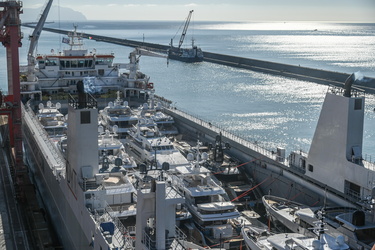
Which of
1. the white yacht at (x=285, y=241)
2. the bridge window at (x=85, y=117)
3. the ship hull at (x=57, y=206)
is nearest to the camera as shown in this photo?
the white yacht at (x=285, y=241)

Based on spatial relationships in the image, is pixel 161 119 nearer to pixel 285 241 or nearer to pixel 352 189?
pixel 352 189

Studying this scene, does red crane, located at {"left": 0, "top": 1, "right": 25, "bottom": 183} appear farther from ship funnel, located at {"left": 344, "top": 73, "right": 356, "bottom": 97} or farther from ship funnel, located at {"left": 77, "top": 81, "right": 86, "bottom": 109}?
ship funnel, located at {"left": 344, "top": 73, "right": 356, "bottom": 97}

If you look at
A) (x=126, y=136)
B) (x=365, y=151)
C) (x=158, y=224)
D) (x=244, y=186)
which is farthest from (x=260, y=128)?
(x=158, y=224)

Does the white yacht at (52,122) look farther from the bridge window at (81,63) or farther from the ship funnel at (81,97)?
the ship funnel at (81,97)

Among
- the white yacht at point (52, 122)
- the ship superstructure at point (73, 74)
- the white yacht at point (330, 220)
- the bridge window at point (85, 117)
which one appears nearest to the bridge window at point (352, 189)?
the white yacht at point (330, 220)

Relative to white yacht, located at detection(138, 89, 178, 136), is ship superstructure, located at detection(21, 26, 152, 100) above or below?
above

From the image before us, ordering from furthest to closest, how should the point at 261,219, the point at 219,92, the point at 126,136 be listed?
the point at 219,92 → the point at 126,136 → the point at 261,219

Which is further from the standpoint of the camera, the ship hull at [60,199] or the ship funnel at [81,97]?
the ship funnel at [81,97]

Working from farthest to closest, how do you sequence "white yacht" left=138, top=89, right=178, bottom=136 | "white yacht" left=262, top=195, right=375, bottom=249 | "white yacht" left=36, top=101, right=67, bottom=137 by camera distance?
"white yacht" left=138, top=89, right=178, bottom=136 < "white yacht" left=36, top=101, right=67, bottom=137 < "white yacht" left=262, top=195, right=375, bottom=249

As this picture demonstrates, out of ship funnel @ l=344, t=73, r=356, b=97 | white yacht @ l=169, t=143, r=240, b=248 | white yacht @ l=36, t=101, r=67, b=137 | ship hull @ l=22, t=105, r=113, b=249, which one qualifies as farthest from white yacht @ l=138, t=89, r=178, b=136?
ship funnel @ l=344, t=73, r=356, b=97

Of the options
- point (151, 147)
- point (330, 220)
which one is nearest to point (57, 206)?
point (151, 147)

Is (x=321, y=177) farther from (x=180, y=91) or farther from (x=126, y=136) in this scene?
(x=180, y=91)
